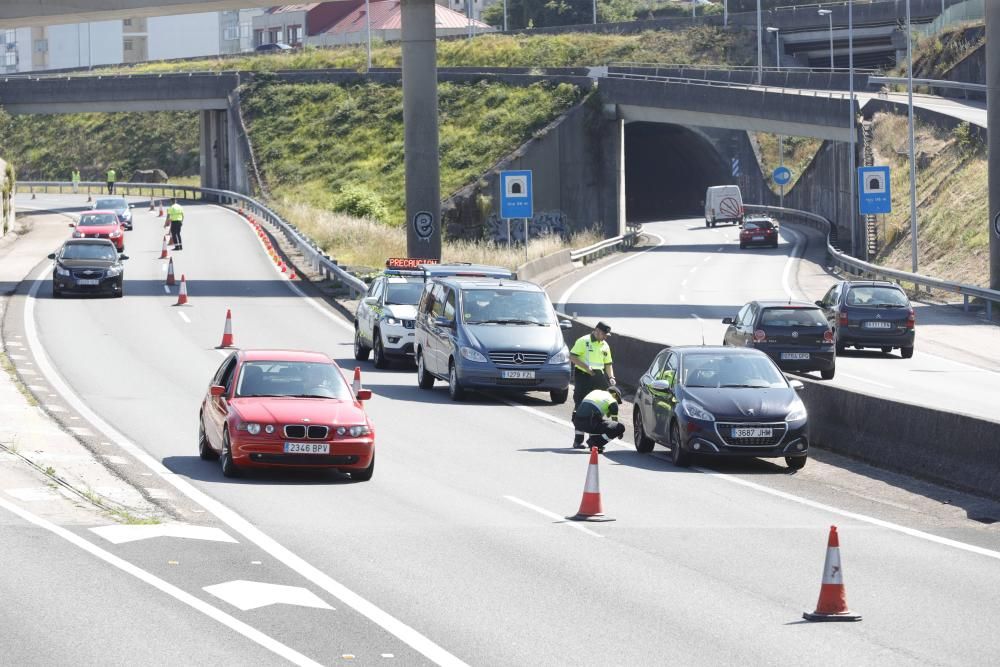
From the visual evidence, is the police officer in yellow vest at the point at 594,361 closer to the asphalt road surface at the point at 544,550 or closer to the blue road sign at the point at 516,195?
the asphalt road surface at the point at 544,550

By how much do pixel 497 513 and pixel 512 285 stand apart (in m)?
11.3

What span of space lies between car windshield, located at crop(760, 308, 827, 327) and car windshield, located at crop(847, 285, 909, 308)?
466 centimetres

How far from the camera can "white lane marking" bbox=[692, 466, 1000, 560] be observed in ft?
45.8

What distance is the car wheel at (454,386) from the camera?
25.3 metres

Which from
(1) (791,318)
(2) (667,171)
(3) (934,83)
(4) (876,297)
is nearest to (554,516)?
(1) (791,318)

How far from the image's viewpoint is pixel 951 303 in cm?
4697

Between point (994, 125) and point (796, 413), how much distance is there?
27.1 metres

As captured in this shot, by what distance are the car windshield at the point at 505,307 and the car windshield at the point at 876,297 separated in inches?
397

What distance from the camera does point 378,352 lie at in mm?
29781

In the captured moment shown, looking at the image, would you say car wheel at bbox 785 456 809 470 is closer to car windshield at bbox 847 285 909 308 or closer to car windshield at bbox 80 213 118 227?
car windshield at bbox 847 285 909 308

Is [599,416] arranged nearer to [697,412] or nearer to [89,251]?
[697,412]

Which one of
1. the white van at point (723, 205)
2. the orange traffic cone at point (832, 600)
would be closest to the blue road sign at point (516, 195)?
the orange traffic cone at point (832, 600)

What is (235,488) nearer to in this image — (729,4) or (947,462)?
(947,462)

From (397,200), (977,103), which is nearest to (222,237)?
(397,200)
